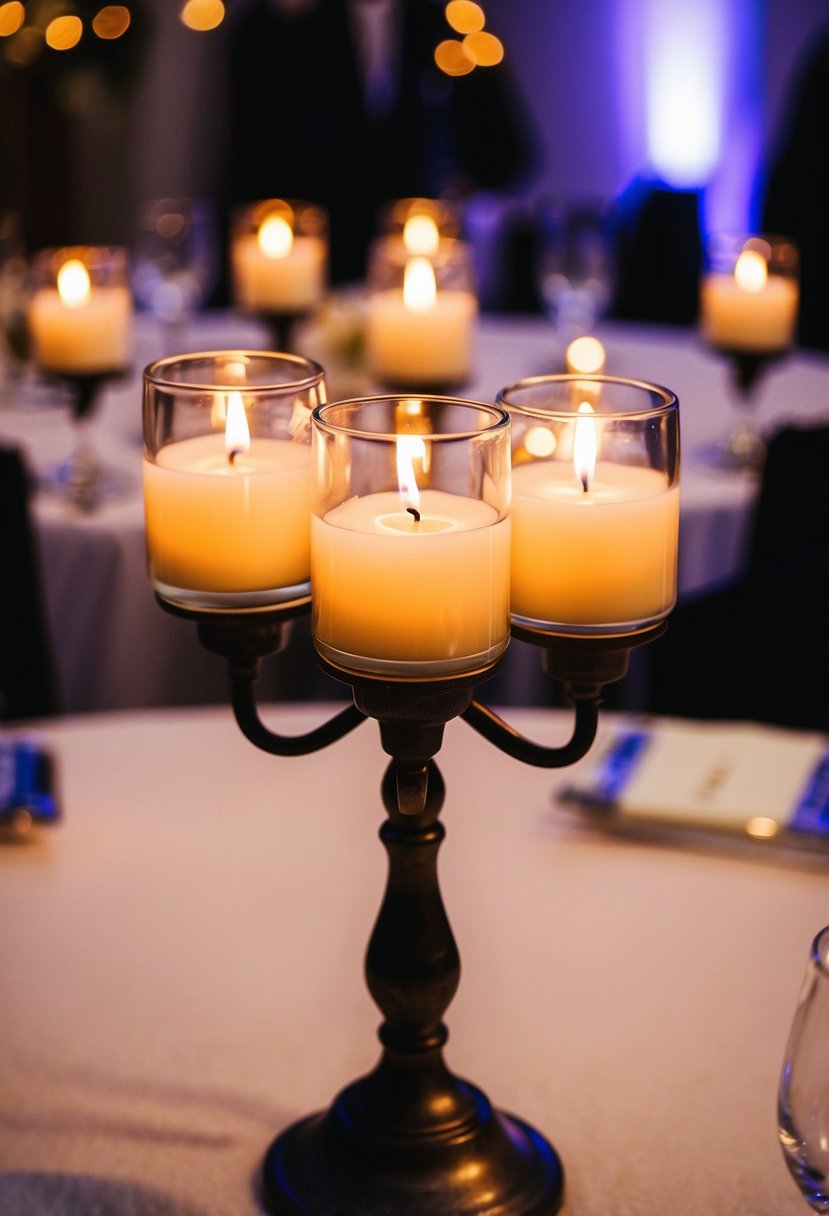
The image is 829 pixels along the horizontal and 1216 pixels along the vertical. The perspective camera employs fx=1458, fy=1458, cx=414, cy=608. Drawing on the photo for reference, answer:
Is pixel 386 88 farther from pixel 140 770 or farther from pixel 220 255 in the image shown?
pixel 140 770

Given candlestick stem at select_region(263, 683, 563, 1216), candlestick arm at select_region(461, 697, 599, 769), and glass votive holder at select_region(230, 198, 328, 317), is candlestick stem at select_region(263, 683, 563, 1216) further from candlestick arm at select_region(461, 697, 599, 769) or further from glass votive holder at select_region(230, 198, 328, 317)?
glass votive holder at select_region(230, 198, 328, 317)

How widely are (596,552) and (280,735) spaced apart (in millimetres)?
206

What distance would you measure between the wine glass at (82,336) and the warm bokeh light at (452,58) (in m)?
3.97

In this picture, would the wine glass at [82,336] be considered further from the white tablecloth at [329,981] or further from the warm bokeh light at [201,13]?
the warm bokeh light at [201,13]

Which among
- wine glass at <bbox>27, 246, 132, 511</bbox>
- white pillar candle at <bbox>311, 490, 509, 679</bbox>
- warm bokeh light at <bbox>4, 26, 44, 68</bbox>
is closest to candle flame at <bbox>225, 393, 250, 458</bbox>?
white pillar candle at <bbox>311, 490, 509, 679</bbox>

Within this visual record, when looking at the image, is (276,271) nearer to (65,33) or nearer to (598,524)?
(598,524)

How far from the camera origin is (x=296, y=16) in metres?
5.47

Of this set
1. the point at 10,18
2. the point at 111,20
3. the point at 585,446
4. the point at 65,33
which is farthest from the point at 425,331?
the point at 111,20

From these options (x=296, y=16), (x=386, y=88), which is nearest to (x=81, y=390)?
(x=296, y=16)

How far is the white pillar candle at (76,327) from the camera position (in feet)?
6.42

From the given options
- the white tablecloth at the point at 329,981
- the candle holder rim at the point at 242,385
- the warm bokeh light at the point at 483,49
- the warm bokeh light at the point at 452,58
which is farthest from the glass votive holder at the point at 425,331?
the warm bokeh light at the point at 483,49

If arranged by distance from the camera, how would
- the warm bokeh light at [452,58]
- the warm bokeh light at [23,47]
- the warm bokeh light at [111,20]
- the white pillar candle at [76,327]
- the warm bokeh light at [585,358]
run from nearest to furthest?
the white pillar candle at [76,327]
the warm bokeh light at [585,358]
the warm bokeh light at [23,47]
the warm bokeh light at [111,20]
the warm bokeh light at [452,58]

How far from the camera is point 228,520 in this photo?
2.42 ft

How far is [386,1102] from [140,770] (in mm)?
494
